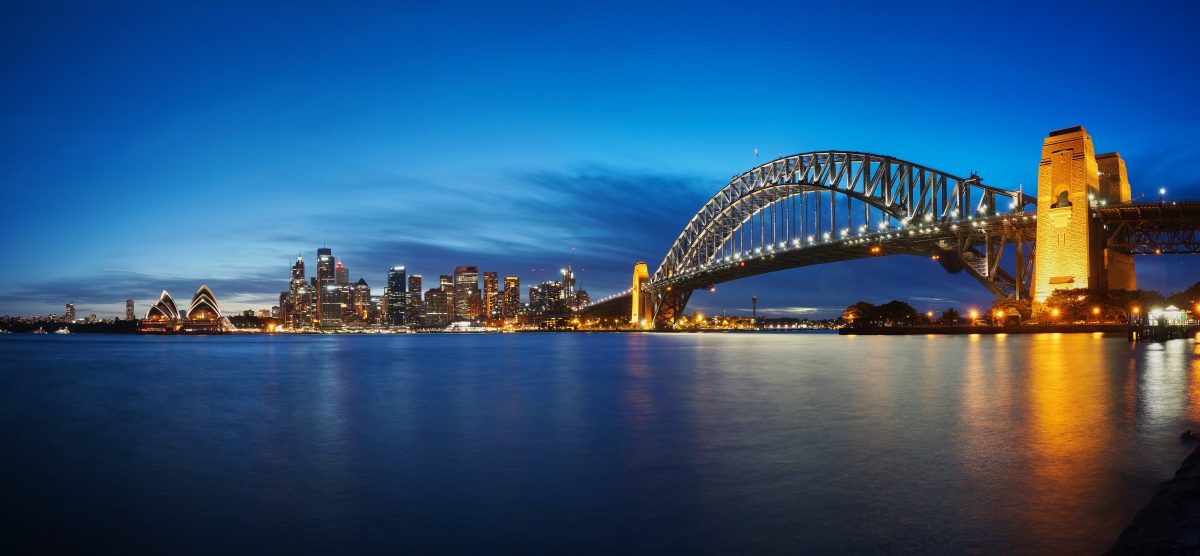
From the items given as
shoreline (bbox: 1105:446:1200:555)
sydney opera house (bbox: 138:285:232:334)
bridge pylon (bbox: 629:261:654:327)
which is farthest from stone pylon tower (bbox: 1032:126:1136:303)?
sydney opera house (bbox: 138:285:232:334)

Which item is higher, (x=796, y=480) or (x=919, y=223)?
(x=919, y=223)

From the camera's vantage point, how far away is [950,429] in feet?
40.8

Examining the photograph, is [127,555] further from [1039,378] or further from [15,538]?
[1039,378]

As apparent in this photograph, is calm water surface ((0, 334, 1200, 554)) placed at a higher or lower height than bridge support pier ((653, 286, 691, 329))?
lower

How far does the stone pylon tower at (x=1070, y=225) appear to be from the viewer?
175 feet

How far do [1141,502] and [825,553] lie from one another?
363cm

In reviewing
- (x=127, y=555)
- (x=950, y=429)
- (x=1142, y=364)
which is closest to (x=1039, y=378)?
(x=1142, y=364)

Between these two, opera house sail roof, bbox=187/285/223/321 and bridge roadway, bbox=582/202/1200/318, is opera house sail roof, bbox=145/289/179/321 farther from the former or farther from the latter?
bridge roadway, bbox=582/202/1200/318

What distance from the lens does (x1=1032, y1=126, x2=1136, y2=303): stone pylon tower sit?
53.4m

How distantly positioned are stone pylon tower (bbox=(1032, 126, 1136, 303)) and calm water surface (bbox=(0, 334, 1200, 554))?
38.8 meters

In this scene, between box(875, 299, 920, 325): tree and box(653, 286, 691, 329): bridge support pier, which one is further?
box(653, 286, 691, 329): bridge support pier

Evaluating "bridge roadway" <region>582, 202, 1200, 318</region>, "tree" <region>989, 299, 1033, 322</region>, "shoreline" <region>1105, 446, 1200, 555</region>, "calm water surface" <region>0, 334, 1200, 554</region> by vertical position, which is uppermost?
"bridge roadway" <region>582, 202, 1200, 318</region>

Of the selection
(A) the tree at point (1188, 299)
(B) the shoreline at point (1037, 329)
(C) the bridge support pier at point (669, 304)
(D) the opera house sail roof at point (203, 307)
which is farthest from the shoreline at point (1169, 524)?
(D) the opera house sail roof at point (203, 307)

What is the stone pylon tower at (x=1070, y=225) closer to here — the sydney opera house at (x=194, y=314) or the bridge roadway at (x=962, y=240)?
the bridge roadway at (x=962, y=240)
